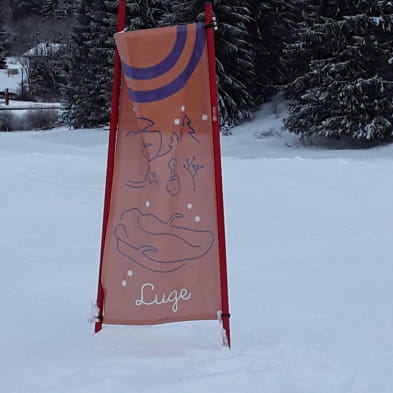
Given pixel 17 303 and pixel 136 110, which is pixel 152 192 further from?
pixel 17 303

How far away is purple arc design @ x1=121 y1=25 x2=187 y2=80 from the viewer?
10.3 feet

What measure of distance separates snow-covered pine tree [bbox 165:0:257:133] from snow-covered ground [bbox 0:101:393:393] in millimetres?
9644

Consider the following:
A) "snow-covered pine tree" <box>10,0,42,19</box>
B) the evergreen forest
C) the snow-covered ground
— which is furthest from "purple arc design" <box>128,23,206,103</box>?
"snow-covered pine tree" <box>10,0,42,19</box>

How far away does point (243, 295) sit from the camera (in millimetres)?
4641

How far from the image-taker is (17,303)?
14.1 feet

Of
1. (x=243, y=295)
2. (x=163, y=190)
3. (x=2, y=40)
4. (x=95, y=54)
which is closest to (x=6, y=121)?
(x=95, y=54)

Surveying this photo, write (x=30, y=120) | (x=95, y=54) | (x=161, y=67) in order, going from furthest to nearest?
(x=30, y=120) → (x=95, y=54) → (x=161, y=67)

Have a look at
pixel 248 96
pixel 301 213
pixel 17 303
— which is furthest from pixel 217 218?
pixel 248 96

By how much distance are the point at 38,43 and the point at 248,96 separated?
1336 inches

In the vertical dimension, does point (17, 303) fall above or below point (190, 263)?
below

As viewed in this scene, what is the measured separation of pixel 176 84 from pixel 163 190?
22.1 inches

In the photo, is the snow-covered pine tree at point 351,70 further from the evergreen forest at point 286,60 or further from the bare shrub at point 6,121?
the bare shrub at point 6,121

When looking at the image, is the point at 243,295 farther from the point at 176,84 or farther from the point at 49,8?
the point at 49,8

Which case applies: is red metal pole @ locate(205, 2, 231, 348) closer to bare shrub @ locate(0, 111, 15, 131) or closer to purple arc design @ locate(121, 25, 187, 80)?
Result: purple arc design @ locate(121, 25, 187, 80)
